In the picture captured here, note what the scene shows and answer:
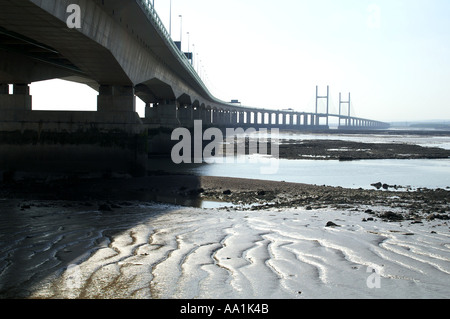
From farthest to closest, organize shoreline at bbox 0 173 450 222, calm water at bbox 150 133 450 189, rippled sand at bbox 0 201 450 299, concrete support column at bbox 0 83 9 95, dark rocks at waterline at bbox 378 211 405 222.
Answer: concrete support column at bbox 0 83 9 95, calm water at bbox 150 133 450 189, shoreline at bbox 0 173 450 222, dark rocks at waterline at bbox 378 211 405 222, rippled sand at bbox 0 201 450 299

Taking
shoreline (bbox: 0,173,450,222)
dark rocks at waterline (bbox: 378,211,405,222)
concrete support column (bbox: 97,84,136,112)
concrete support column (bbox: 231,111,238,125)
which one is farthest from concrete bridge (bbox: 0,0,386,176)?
concrete support column (bbox: 231,111,238,125)

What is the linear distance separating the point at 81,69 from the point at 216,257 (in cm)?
1903

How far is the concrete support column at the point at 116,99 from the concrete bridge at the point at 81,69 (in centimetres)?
1

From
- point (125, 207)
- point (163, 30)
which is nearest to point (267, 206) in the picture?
point (125, 207)

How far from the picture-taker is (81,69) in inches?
989

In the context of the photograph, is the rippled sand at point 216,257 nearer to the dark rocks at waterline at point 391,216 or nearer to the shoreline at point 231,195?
the dark rocks at waterline at point 391,216

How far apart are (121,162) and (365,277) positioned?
1934cm

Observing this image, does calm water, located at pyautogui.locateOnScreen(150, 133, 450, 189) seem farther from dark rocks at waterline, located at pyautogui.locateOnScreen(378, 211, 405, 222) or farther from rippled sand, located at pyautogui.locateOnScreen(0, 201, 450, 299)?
rippled sand, located at pyautogui.locateOnScreen(0, 201, 450, 299)

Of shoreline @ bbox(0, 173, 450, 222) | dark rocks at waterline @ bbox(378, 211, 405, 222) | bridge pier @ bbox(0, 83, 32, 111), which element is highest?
bridge pier @ bbox(0, 83, 32, 111)

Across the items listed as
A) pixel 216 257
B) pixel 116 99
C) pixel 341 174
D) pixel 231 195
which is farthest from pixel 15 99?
pixel 216 257

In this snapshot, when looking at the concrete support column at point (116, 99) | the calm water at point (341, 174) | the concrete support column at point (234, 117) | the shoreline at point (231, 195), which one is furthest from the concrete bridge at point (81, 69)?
the concrete support column at point (234, 117)

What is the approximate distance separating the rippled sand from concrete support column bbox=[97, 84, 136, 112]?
585 inches

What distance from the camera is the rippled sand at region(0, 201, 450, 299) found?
21.6 feet

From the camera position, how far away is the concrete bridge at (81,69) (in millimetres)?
16156
